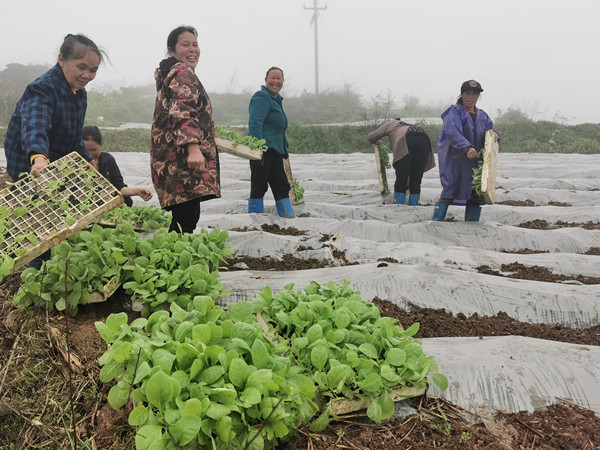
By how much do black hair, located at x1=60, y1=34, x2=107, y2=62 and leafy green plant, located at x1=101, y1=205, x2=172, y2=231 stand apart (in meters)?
1.80

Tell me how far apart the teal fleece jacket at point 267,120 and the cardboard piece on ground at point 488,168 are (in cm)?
224

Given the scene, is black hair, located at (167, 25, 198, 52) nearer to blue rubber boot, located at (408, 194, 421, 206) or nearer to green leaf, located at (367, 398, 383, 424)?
green leaf, located at (367, 398, 383, 424)

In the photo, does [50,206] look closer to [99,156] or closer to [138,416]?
[138,416]

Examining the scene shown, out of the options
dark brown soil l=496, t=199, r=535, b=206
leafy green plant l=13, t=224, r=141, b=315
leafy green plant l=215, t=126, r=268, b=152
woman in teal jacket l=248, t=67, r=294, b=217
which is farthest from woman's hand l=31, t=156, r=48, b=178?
dark brown soil l=496, t=199, r=535, b=206

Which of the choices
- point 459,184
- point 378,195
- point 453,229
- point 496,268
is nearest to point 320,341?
point 496,268

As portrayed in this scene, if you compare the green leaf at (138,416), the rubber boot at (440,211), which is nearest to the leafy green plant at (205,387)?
the green leaf at (138,416)

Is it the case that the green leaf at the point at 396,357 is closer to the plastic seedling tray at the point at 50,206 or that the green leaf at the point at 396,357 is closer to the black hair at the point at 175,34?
the plastic seedling tray at the point at 50,206

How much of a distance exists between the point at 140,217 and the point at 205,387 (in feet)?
10.4

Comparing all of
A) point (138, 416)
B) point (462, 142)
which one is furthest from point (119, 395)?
point (462, 142)

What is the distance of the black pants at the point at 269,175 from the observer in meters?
4.96

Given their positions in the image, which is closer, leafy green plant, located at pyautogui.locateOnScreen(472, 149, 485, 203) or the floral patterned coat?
the floral patterned coat

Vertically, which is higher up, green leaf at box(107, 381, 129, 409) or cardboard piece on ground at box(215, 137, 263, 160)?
cardboard piece on ground at box(215, 137, 263, 160)

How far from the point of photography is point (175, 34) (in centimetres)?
283

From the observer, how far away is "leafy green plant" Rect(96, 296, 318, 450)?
118 centimetres
